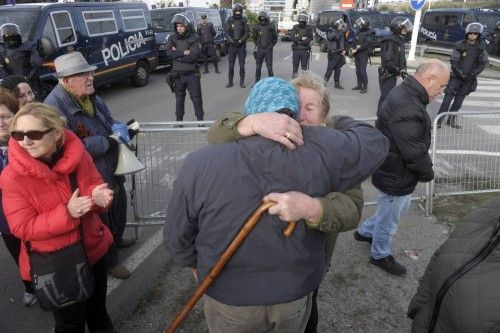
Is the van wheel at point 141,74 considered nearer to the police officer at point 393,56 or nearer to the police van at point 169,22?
the police van at point 169,22

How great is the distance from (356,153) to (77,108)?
7.08 ft

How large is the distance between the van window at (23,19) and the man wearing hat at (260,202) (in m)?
8.13

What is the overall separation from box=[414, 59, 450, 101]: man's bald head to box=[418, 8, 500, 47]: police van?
53.1ft

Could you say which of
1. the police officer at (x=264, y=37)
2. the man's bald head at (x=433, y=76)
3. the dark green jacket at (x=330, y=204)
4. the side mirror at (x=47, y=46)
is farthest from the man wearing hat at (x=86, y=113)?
the police officer at (x=264, y=37)

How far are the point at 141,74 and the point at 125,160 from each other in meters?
9.36

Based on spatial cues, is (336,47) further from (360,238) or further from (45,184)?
(45,184)

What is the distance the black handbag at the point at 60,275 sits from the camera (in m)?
2.20

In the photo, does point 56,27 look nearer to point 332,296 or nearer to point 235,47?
point 235,47

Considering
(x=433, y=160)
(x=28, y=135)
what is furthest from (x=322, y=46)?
(x=28, y=135)

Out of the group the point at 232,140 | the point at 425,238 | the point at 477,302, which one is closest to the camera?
the point at 477,302

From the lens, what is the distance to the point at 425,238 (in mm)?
4137

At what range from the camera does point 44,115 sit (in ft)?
A: 7.23

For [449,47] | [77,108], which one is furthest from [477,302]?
[449,47]

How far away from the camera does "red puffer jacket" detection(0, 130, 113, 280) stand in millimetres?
2111
